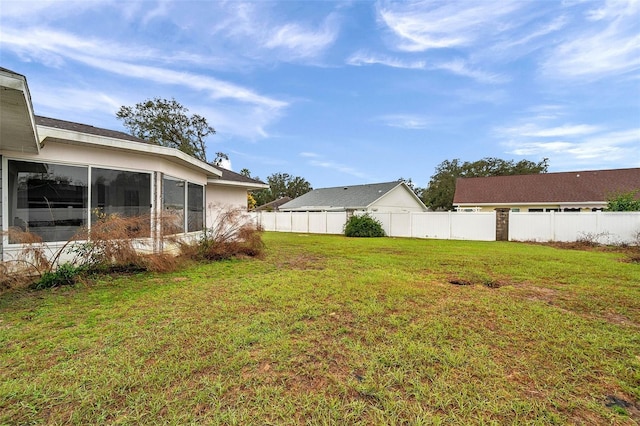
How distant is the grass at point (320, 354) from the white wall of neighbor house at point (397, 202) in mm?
19584

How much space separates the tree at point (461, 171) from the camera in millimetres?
35781

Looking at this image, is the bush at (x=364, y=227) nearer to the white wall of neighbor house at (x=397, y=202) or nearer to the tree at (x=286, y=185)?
the white wall of neighbor house at (x=397, y=202)

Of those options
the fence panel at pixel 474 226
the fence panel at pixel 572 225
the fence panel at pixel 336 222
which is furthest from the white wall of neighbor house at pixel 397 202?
the fence panel at pixel 572 225

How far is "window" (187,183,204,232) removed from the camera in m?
9.01

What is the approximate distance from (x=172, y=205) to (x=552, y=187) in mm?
27540

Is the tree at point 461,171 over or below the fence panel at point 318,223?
over

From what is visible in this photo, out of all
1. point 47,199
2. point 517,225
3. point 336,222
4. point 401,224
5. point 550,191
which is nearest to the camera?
point 47,199

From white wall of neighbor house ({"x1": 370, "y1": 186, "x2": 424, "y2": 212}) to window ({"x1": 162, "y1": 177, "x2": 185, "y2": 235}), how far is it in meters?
17.6

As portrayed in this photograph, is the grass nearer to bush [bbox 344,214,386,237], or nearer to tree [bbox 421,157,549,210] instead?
bush [bbox 344,214,386,237]

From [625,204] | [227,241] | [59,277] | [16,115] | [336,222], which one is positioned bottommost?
[59,277]

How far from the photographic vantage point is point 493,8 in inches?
377

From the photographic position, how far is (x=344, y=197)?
93.1 ft

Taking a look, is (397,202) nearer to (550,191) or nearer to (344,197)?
(344,197)

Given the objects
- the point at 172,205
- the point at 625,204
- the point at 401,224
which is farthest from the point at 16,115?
the point at 625,204
